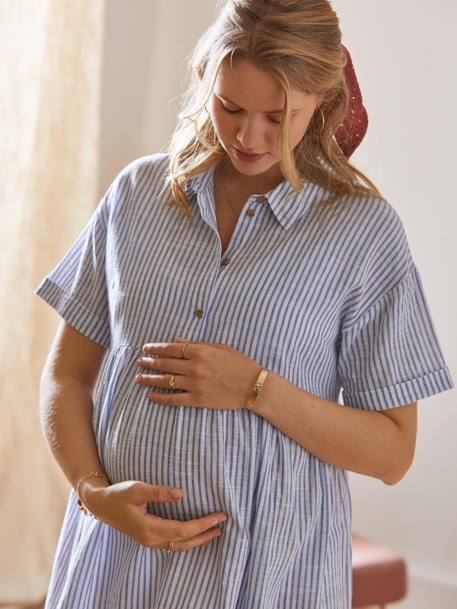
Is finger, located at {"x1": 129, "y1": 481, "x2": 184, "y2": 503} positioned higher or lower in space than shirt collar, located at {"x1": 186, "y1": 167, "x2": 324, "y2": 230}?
lower

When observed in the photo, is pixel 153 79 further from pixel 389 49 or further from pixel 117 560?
pixel 117 560

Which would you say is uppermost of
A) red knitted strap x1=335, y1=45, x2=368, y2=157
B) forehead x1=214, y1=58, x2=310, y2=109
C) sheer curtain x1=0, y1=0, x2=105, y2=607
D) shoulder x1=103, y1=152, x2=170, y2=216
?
forehead x1=214, y1=58, x2=310, y2=109

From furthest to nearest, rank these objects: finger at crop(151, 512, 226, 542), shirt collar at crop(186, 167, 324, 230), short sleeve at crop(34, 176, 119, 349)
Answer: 1. short sleeve at crop(34, 176, 119, 349)
2. shirt collar at crop(186, 167, 324, 230)
3. finger at crop(151, 512, 226, 542)

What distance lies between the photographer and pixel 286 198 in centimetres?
135

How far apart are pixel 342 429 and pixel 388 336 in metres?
0.14

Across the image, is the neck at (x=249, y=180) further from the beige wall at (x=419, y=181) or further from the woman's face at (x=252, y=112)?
the beige wall at (x=419, y=181)

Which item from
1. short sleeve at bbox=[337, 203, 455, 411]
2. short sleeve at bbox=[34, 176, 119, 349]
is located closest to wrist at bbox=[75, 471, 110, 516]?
short sleeve at bbox=[34, 176, 119, 349]

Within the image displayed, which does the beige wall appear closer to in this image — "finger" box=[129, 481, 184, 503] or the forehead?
the forehead

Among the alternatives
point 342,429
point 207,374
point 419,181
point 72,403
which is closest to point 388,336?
point 342,429

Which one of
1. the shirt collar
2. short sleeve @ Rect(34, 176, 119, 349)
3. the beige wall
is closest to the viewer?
the shirt collar

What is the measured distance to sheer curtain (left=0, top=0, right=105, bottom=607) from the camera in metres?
2.69

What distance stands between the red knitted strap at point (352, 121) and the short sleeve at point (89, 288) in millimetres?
359

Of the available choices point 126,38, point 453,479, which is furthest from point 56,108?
point 453,479

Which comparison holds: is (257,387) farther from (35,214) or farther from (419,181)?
(35,214)
